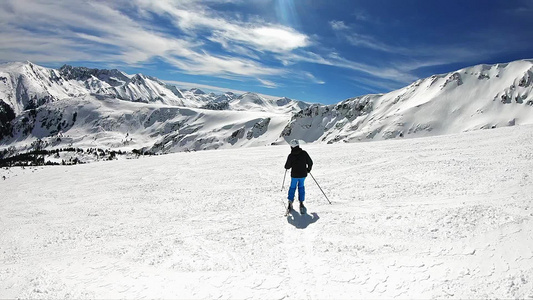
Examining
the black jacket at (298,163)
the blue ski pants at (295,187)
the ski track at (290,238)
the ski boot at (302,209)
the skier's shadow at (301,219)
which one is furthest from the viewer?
the black jacket at (298,163)

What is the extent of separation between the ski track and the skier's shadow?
33 mm

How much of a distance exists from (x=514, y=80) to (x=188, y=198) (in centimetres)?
25541

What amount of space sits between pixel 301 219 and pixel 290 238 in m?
1.46

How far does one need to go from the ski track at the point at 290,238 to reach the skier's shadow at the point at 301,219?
33 mm

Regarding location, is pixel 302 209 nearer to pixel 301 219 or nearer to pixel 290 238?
pixel 301 219

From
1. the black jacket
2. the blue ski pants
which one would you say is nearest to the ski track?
the blue ski pants

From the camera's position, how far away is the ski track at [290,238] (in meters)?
5.44

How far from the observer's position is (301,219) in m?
8.83

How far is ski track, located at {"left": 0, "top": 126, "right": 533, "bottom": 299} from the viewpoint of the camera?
544 cm

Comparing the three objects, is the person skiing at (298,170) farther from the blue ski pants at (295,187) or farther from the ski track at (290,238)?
the ski track at (290,238)

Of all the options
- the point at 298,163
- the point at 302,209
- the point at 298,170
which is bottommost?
the point at 302,209

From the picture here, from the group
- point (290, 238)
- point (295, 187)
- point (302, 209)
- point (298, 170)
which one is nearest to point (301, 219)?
point (302, 209)

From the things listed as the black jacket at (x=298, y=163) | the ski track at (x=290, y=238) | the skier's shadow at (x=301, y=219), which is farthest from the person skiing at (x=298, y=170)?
the ski track at (x=290, y=238)

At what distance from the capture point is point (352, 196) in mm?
10680
